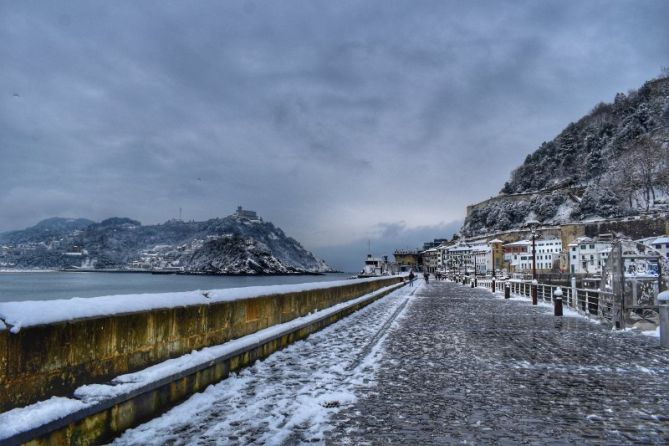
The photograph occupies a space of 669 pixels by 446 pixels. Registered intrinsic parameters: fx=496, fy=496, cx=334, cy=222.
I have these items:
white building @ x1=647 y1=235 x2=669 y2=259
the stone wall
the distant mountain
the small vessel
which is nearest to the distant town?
the distant mountain

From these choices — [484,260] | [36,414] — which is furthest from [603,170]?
[36,414]

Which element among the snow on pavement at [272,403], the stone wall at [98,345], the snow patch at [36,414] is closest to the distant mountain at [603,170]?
the snow on pavement at [272,403]

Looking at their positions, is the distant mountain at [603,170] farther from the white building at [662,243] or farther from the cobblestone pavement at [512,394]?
the cobblestone pavement at [512,394]

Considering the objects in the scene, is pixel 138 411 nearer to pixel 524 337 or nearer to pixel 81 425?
pixel 81 425

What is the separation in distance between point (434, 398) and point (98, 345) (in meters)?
4.30

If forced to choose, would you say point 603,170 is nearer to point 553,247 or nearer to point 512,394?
point 553,247

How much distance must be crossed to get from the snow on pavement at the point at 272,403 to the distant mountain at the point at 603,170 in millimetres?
136960

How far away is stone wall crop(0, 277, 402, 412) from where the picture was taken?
4238 millimetres

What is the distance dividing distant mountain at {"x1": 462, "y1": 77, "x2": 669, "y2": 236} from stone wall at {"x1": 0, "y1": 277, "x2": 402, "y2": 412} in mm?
139014

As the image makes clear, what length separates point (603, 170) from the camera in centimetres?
16338

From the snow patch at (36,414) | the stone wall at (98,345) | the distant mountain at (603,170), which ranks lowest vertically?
the snow patch at (36,414)

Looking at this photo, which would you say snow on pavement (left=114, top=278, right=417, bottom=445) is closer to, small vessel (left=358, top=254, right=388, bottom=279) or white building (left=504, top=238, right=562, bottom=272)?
white building (left=504, top=238, right=562, bottom=272)

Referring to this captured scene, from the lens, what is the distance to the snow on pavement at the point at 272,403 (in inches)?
202

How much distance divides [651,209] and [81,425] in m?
147
